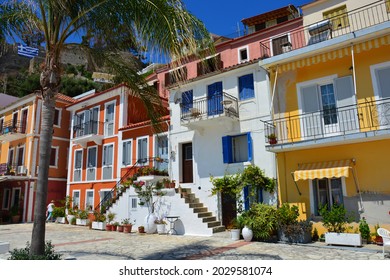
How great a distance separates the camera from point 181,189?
16.9 metres

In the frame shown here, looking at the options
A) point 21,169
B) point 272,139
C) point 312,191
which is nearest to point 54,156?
point 21,169

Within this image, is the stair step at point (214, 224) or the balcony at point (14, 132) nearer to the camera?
the stair step at point (214, 224)

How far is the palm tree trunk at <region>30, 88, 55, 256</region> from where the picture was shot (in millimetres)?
7121

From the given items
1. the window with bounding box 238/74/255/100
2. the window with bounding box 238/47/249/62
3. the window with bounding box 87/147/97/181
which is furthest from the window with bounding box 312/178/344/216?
the window with bounding box 87/147/97/181

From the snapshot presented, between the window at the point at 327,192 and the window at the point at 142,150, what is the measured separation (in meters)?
10.9

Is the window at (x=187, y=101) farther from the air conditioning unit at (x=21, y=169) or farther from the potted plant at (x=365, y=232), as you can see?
the air conditioning unit at (x=21, y=169)

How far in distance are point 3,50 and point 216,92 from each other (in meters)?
10.9

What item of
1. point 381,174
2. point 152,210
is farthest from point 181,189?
point 381,174

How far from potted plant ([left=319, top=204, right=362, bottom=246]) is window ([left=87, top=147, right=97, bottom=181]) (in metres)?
17.6

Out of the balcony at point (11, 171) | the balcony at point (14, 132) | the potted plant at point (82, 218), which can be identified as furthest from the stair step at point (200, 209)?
the balcony at point (14, 132)

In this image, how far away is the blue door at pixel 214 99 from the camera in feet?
53.4

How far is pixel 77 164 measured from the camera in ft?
84.8
